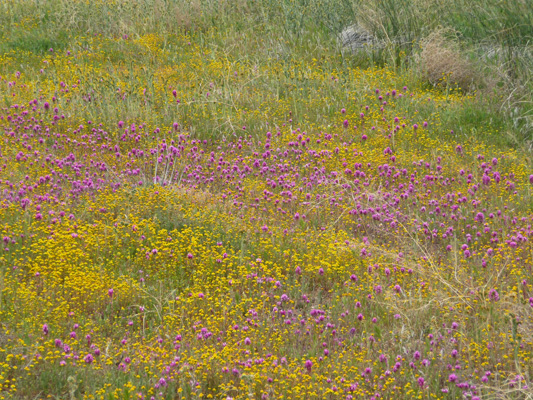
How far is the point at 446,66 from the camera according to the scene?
8.84m

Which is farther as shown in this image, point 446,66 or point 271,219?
point 446,66

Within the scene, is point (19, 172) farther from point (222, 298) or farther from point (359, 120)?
point (359, 120)

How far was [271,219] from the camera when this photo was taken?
18.8 feet

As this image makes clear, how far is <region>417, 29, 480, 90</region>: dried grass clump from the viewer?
29.0 feet

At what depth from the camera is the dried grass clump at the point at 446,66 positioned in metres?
8.83

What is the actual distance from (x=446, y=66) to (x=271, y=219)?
14.7ft

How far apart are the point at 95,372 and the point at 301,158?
392 centimetres

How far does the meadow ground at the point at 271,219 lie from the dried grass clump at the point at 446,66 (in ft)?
0.09

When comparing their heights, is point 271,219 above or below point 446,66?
below

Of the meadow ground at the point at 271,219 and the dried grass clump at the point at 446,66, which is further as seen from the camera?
the dried grass clump at the point at 446,66

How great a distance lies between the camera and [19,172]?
20.9 feet

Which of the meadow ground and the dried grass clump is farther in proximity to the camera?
the dried grass clump

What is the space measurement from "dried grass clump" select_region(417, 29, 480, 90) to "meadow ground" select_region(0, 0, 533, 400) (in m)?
0.03

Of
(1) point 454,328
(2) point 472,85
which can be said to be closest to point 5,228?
(1) point 454,328
